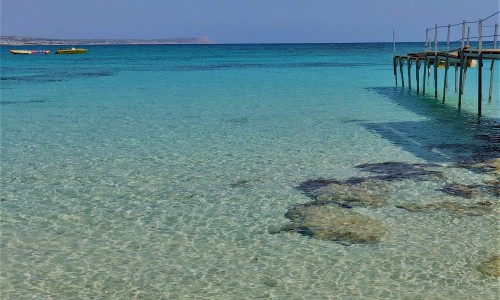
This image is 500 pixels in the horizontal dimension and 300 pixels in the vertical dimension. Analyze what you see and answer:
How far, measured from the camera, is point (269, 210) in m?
8.42

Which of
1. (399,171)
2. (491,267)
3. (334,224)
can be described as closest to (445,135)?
(399,171)

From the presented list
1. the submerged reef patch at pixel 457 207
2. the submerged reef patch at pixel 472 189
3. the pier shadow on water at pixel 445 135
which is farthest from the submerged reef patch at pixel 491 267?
the pier shadow on water at pixel 445 135

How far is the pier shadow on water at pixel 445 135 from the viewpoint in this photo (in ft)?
39.1

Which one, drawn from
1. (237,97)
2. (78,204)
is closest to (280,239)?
(78,204)

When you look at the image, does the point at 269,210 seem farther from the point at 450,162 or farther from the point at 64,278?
the point at 450,162

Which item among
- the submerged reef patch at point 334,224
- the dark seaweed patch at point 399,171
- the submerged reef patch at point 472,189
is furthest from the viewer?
the dark seaweed patch at point 399,171

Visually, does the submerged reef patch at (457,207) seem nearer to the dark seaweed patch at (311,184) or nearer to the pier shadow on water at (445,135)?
the dark seaweed patch at (311,184)

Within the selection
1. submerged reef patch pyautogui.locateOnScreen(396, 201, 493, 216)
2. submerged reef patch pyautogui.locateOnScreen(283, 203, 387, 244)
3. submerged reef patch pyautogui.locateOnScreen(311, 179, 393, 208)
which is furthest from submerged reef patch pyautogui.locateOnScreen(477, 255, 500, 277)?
submerged reef patch pyautogui.locateOnScreen(311, 179, 393, 208)

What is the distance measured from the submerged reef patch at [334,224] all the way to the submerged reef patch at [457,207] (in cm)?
88

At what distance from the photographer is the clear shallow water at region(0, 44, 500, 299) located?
6.12m

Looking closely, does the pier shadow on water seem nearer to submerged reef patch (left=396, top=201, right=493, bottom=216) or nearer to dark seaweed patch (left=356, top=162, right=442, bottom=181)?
dark seaweed patch (left=356, top=162, right=442, bottom=181)

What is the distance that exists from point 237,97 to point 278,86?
20.4 ft

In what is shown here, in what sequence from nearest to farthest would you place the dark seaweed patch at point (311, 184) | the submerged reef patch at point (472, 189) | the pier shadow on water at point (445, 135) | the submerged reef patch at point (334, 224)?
1. the submerged reef patch at point (334, 224)
2. the submerged reef patch at point (472, 189)
3. the dark seaweed patch at point (311, 184)
4. the pier shadow on water at point (445, 135)

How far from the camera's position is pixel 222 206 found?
868 centimetres
